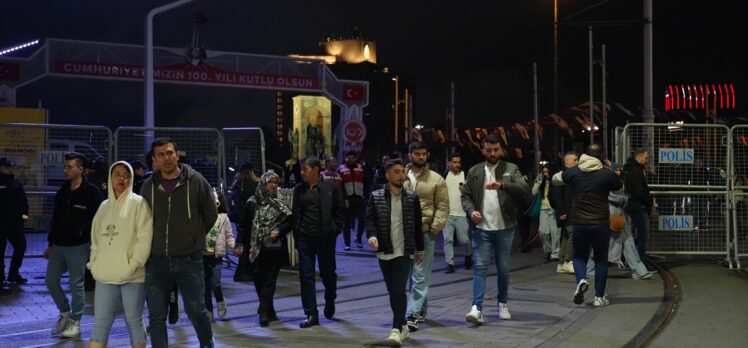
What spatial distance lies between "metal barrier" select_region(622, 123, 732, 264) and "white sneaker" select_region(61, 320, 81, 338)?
8588 millimetres

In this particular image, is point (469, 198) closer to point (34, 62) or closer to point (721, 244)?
point (721, 244)

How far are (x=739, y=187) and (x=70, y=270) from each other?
959cm

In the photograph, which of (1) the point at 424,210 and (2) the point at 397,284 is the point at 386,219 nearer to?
(2) the point at 397,284

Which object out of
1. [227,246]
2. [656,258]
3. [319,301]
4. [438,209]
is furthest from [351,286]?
[656,258]

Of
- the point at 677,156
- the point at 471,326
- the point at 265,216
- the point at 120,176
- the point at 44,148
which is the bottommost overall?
the point at 471,326

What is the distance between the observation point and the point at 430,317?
9.33 m

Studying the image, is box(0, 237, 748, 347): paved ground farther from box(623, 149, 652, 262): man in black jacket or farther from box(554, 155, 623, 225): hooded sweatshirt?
box(554, 155, 623, 225): hooded sweatshirt

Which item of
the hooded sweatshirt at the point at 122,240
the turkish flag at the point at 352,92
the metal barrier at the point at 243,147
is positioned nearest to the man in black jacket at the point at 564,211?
the metal barrier at the point at 243,147

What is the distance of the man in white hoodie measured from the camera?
20.9ft

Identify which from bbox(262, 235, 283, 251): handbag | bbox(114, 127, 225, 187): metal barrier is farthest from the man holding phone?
bbox(262, 235, 283, 251): handbag

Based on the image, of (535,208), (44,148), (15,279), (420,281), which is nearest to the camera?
(420,281)

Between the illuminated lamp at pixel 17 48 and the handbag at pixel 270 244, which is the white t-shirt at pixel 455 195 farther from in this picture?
the illuminated lamp at pixel 17 48

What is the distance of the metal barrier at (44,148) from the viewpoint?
13.2 m

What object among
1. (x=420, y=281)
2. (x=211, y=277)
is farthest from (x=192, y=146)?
(x=420, y=281)
